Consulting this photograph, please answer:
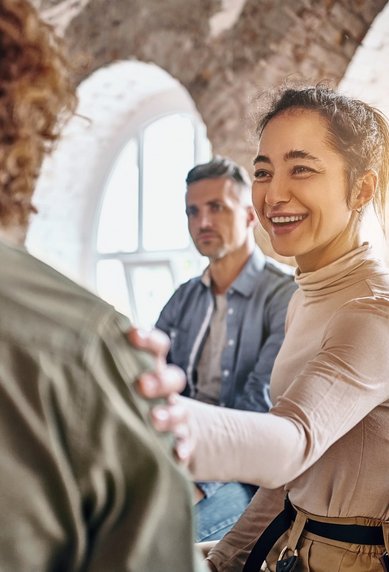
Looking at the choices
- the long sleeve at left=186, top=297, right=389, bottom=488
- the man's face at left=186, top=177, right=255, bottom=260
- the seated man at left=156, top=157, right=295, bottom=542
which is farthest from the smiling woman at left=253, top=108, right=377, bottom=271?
the man's face at left=186, top=177, right=255, bottom=260

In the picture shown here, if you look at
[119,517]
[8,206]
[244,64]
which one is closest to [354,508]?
[119,517]

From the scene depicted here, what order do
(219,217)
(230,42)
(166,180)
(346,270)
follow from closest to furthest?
(346,270)
(219,217)
(230,42)
(166,180)

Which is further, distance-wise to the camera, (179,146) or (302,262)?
(179,146)

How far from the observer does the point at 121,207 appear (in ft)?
19.3

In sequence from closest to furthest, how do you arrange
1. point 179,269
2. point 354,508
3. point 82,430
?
1. point 82,430
2. point 354,508
3. point 179,269

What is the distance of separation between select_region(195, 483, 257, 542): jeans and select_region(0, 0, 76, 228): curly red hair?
61.7 inches

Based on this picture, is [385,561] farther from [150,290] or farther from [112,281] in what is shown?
[112,281]

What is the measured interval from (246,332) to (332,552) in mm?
1440

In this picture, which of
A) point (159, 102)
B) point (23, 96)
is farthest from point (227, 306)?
point (159, 102)

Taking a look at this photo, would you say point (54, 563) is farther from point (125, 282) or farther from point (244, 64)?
point (125, 282)

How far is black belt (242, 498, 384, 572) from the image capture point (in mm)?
1257

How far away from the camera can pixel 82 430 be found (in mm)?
641

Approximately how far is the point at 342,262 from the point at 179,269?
13.2 feet

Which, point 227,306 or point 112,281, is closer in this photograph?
point 227,306
